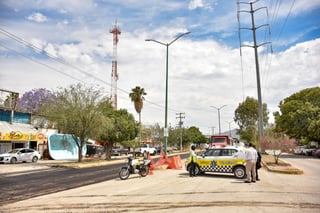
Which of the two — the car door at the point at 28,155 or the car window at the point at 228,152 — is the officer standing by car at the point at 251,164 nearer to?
the car window at the point at 228,152

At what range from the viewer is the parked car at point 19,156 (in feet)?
95.7

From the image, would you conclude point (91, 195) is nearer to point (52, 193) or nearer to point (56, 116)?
point (52, 193)

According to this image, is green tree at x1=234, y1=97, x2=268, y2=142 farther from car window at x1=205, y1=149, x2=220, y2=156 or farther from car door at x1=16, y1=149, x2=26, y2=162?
car window at x1=205, y1=149, x2=220, y2=156

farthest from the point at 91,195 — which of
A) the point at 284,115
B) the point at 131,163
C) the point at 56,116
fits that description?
the point at 284,115

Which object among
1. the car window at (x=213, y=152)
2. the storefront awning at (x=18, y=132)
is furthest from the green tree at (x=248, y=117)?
the car window at (x=213, y=152)

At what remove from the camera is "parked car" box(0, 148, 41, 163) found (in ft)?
95.7

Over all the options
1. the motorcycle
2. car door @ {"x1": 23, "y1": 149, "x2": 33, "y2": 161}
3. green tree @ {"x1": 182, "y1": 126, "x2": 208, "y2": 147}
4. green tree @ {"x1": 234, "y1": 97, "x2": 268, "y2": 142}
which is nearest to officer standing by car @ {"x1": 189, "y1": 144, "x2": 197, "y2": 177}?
the motorcycle

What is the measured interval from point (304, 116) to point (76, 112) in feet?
101

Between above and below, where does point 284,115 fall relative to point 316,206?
above

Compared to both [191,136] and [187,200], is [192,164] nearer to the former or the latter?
[187,200]

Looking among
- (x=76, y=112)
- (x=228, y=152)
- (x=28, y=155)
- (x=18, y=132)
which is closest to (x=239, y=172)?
(x=228, y=152)

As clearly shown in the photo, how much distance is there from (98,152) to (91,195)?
34392 mm

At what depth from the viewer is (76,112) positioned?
2866 cm

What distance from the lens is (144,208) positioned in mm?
8375
